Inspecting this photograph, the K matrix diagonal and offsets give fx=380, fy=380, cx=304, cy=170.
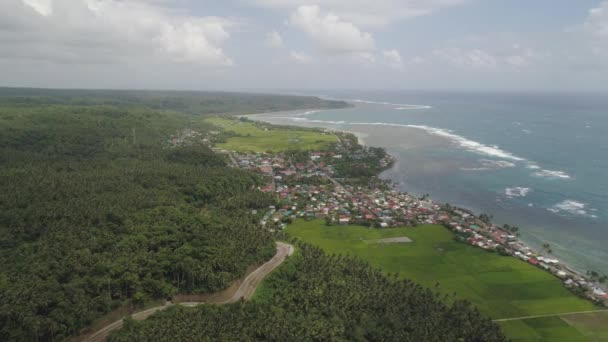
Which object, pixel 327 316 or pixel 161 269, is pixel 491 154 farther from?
pixel 161 269

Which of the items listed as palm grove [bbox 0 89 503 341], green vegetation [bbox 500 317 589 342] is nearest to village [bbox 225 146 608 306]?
green vegetation [bbox 500 317 589 342]

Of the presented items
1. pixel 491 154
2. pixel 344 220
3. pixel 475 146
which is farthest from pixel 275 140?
pixel 344 220

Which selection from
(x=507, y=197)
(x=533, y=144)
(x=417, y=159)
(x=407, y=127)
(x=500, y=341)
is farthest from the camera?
(x=407, y=127)

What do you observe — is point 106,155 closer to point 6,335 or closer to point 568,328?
point 6,335

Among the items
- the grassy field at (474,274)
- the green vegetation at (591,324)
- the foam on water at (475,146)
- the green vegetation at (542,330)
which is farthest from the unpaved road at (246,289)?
the foam on water at (475,146)

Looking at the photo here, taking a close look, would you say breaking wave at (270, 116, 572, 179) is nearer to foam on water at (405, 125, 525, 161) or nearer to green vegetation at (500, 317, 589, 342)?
foam on water at (405, 125, 525, 161)

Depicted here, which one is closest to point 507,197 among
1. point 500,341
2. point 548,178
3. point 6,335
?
point 548,178
